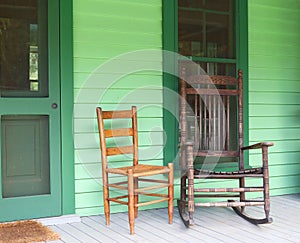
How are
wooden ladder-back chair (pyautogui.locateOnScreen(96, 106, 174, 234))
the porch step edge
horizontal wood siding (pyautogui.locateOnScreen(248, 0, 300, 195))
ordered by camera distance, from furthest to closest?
Answer: 1. horizontal wood siding (pyautogui.locateOnScreen(248, 0, 300, 195))
2. the porch step edge
3. wooden ladder-back chair (pyautogui.locateOnScreen(96, 106, 174, 234))

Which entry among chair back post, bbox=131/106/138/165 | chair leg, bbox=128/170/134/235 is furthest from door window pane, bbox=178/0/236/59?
chair leg, bbox=128/170/134/235

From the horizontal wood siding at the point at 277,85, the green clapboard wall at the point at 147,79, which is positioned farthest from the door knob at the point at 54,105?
the horizontal wood siding at the point at 277,85

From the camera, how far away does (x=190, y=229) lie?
3.16m

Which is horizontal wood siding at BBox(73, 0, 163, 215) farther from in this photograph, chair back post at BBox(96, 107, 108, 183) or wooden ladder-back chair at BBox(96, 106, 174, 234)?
chair back post at BBox(96, 107, 108, 183)

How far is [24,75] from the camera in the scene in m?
3.34

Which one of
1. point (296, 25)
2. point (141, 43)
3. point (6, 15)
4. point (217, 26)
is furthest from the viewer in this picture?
point (296, 25)

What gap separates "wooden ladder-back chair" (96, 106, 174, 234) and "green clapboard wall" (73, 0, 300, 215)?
16 cm

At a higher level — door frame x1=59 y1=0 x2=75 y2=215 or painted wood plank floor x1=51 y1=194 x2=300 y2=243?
door frame x1=59 y1=0 x2=75 y2=215

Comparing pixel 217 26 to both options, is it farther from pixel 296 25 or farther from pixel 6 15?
pixel 6 15

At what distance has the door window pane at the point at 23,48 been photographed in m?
3.27

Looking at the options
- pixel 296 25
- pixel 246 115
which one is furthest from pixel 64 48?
pixel 296 25

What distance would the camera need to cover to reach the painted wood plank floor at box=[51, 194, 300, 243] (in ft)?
9.65

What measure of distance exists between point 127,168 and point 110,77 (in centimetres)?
83

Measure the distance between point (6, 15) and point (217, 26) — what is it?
6.25 feet
